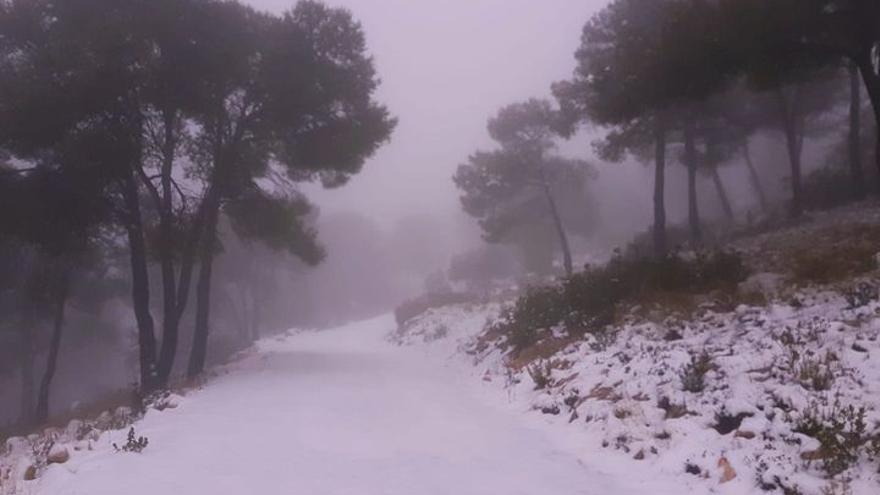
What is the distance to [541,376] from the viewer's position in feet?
31.4

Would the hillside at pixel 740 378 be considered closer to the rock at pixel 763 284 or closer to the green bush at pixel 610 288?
the rock at pixel 763 284

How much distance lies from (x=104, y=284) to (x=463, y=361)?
18.9 m

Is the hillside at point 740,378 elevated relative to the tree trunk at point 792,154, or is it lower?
lower

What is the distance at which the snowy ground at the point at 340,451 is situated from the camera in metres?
5.89

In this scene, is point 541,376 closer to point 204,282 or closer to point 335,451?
point 335,451

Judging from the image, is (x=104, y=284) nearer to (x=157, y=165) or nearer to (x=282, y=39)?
(x=157, y=165)

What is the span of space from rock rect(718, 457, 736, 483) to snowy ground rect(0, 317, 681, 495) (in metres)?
→ 0.41

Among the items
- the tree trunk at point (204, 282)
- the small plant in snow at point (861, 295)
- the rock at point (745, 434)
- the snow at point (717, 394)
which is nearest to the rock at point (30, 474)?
the snow at point (717, 394)

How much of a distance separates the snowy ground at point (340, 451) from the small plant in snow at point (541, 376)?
607mm

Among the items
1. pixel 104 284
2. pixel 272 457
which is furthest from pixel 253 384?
pixel 104 284

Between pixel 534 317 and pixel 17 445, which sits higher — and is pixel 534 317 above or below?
above

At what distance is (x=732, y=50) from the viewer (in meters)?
11.8

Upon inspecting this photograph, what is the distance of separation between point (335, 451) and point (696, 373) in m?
4.01

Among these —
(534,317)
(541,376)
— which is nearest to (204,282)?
(534,317)
